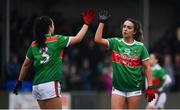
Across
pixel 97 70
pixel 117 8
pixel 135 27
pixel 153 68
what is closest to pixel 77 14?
pixel 117 8

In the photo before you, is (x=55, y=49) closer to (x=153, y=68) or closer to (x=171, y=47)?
(x=153, y=68)

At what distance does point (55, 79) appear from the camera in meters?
10.9

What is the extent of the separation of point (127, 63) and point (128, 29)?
1.69 feet

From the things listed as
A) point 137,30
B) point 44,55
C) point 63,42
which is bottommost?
point 44,55

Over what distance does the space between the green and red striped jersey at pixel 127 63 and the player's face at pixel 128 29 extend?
0.44ft

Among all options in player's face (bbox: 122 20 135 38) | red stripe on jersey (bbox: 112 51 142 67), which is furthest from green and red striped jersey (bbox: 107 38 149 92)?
player's face (bbox: 122 20 135 38)

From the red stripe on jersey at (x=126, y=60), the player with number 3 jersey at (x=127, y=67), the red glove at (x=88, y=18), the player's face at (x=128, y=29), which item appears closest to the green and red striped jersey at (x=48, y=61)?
the red glove at (x=88, y=18)

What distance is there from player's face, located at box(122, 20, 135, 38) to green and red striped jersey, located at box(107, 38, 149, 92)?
133mm

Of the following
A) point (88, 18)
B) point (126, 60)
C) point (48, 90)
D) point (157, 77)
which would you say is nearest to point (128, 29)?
point (126, 60)

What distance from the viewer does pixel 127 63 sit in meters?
11.5

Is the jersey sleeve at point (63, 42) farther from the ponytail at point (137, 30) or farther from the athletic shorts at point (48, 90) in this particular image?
the ponytail at point (137, 30)

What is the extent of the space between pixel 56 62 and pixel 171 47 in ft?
37.7

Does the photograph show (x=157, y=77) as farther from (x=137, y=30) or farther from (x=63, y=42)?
(x=63, y=42)

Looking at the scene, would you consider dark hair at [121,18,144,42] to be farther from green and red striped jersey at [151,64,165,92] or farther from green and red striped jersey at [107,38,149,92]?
green and red striped jersey at [151,64,165,92]
